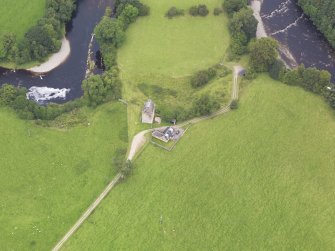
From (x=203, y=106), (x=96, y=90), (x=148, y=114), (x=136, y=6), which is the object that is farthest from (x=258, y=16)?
(x=96, y=90)

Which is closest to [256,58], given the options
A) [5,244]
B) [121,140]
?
[121,140]

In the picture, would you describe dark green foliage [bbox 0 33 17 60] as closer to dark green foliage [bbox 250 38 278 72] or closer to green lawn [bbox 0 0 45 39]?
green lawn [bbox 0 0 45 39]

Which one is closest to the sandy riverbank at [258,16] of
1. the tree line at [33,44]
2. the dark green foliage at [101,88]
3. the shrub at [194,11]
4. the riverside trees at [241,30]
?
the riverside trees at [241,30]

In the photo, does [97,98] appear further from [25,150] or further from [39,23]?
[39,23]

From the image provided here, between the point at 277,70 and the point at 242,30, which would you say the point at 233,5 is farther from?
the point at 277,70

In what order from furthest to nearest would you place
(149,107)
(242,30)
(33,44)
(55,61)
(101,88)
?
1. (55,61)
2. (242,30)
3. (33,44)
4. (101,88)
5. (149,107)

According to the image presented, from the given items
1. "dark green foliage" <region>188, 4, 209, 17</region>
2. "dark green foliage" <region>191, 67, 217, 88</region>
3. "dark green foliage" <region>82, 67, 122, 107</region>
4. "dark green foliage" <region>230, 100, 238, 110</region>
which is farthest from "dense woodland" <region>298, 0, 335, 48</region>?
"dark green foliage" <region>82, 67, 122, 107</region>
